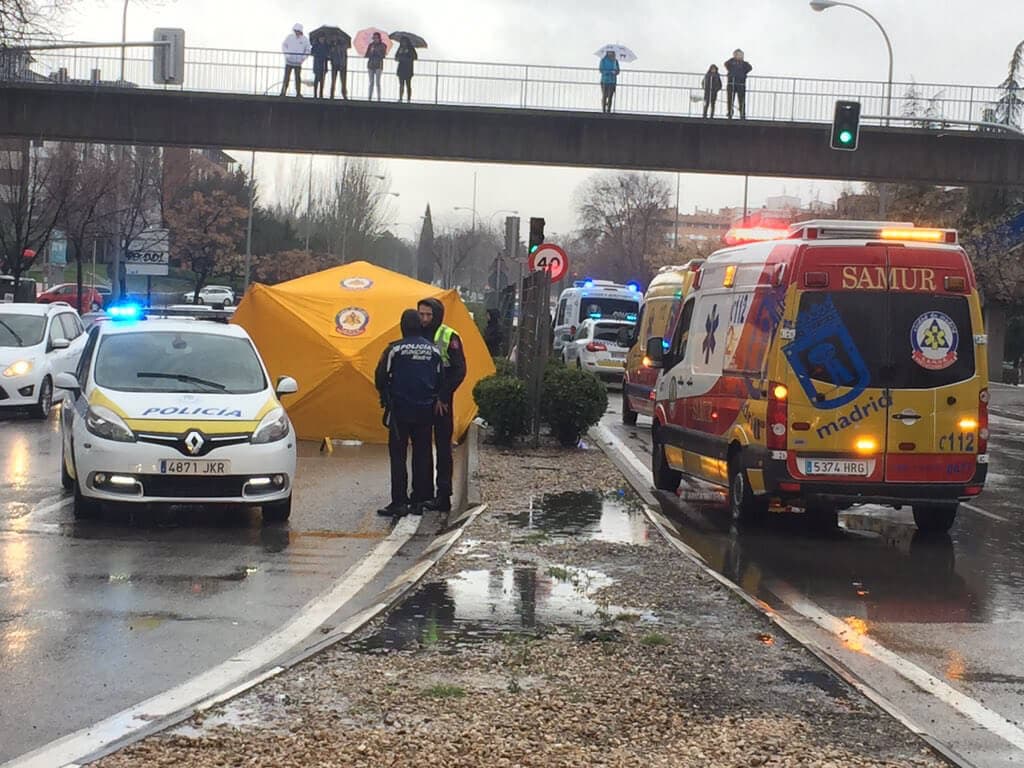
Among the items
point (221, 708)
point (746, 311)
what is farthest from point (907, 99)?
point (221, 708)

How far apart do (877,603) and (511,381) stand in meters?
8.48

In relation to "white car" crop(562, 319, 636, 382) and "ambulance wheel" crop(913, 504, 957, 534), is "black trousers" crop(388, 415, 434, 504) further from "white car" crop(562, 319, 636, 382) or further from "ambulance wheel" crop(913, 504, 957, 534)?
"white car" crop(562, 319, 636, 382)

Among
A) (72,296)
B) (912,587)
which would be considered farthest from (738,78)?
(72,296)

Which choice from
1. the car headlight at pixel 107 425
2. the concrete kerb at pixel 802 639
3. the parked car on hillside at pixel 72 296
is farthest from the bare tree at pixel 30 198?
the car headlight at pixel 107 425

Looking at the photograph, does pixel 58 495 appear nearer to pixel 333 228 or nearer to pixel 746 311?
pixel 746 311

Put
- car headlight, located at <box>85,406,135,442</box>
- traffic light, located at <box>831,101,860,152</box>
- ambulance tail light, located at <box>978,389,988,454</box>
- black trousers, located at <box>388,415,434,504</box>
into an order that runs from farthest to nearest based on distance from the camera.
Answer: traffic light, located at <box>831,101,860,152</box> → black trousers, located at <box>388,415,434,504</box> → ambulance tail light, located at <box>978,389,988,454</box> → car headlight, located at <box>85,406,135,442</box>

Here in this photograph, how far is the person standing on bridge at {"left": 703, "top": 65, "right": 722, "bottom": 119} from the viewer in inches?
1314

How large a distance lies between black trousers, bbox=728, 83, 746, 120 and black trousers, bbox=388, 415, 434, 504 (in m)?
23.0

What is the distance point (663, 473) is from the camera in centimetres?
1494

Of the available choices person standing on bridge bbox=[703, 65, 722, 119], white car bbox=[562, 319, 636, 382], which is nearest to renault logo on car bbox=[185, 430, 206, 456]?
white car bbox=[562, 319, 636, 382]

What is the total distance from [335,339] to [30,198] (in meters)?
26.1

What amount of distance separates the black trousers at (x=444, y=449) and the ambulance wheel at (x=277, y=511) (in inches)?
54.4

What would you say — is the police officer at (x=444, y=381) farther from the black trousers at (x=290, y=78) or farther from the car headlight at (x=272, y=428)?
the black trousers at (x=290, y=78)

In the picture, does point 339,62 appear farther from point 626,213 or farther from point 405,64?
point 626,213
